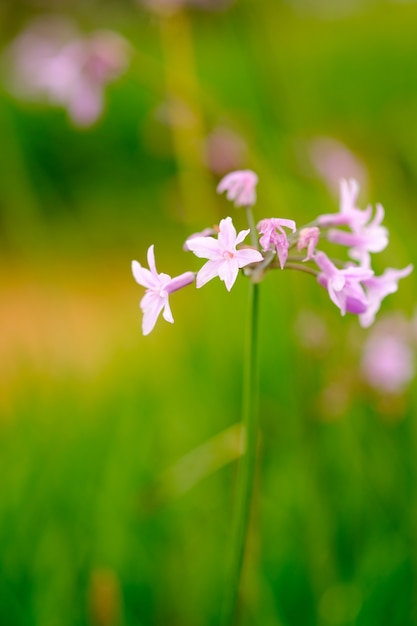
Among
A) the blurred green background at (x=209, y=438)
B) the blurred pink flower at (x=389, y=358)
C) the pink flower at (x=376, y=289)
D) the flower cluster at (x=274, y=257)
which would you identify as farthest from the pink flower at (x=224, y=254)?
the blurred pink flower at (x=389, y=358)

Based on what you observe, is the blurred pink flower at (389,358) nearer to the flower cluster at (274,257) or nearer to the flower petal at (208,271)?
the flower cluster at (274,257)

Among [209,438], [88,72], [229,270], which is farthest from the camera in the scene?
[209,438]

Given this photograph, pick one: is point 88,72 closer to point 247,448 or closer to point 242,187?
point 242,187

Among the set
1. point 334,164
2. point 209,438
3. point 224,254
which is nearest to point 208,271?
point 224,254

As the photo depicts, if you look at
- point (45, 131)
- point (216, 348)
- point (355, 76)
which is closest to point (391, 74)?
point (355, 76)

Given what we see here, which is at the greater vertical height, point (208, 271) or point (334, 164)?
point (334, 164)

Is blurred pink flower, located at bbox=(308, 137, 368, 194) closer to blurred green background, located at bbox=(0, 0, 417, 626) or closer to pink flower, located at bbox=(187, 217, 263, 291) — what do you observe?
blurred green background, located at bbox=(0, 0, 417, 626)
